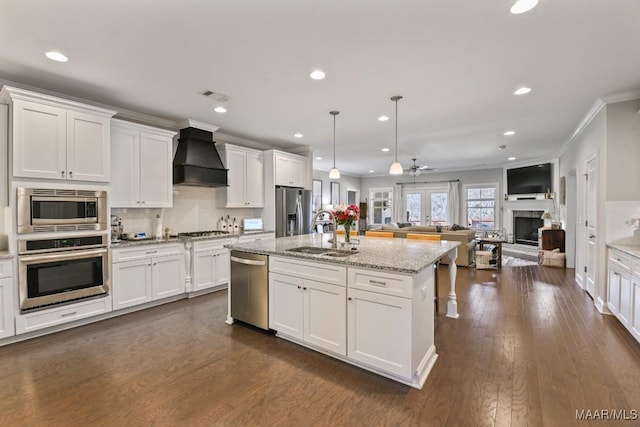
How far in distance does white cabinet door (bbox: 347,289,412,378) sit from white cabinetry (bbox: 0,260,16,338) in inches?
128

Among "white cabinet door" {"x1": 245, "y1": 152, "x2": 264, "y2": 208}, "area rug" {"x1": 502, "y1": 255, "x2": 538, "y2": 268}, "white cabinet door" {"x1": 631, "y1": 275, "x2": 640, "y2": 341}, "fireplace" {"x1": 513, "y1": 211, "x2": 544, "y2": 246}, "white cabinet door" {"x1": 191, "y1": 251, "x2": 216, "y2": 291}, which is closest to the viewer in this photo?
"white cabinet door" {"x1": 631, "y1": 275, "x2": 640, "y2": 341}

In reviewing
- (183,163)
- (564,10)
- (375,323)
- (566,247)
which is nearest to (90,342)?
(183,163)

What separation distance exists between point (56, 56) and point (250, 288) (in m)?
2.78

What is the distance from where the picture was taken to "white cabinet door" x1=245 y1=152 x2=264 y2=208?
18.4 feet

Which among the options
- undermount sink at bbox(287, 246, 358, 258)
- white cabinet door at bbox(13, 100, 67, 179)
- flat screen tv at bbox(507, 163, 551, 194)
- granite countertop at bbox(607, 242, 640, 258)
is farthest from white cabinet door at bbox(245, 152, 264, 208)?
flat screen tv at bbox(507, 163, 551, 194)

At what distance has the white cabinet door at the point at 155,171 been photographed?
4105 mm

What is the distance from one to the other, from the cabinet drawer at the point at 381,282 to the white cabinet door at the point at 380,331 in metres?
0.04

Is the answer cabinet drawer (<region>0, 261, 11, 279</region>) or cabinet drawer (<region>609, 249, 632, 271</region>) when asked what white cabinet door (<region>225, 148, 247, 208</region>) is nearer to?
cabinet drawer (<region>0, 261, 11, 279</region>)

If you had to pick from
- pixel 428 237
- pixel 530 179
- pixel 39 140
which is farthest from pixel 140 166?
pixel 530 179

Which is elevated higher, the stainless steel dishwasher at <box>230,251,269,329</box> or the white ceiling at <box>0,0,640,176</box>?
the white ceiling at <box>0,0,640,176</box>

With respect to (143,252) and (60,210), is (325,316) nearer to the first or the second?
(143,252)

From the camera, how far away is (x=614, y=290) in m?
3.49

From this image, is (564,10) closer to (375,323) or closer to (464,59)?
(464,59)

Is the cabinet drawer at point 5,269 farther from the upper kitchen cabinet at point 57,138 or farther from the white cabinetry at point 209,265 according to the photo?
the white cabinetry at point 209,265
